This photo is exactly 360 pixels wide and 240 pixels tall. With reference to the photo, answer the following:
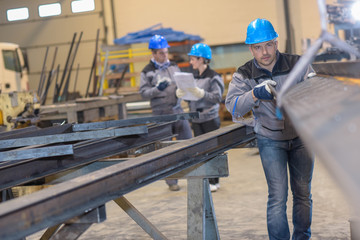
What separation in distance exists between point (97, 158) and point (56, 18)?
10971 millimetres

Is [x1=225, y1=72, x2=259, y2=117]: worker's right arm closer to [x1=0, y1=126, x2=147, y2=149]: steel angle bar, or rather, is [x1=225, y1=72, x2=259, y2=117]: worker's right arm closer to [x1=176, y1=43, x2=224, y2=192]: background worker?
[x1=0, y1=126, x2=147, y2=149]: steel angle bar

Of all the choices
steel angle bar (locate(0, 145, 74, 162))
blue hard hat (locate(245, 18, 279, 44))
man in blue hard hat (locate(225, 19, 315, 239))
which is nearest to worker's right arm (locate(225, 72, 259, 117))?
man in blue hard hat (locate(225, 19, 315, 239))

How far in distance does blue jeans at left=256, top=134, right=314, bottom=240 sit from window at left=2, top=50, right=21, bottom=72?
858 centimetres

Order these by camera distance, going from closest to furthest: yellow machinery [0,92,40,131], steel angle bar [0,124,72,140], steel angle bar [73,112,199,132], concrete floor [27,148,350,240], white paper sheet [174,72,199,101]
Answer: steel angle bar [0,124,72,140] < steel angle bar [73,112,199,132] < concrete floor [27,148,350,240] < white paper sheet [174,72,199,101] < yellow machinery [0,92,40,131]

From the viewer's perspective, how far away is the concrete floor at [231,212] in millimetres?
4332

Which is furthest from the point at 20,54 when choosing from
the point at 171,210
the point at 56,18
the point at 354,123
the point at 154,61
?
the point at 354,123

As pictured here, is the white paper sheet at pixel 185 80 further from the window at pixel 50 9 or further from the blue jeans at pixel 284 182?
the window at pixel 50 9

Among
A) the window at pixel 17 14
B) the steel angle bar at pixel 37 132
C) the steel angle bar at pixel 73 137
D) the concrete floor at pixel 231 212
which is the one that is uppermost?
the window at pixel 17 14

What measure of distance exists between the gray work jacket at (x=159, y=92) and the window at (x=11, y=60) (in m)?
5.61

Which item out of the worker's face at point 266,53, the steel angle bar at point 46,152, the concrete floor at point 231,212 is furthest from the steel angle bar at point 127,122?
the steel angle bar at point 46,152

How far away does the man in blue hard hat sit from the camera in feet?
10.8

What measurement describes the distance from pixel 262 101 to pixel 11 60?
879cm

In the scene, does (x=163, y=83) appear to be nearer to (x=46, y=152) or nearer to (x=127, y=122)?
(x=127, y=122)

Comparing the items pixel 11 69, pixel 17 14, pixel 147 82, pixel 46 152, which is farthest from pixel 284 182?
pixel 17 14
